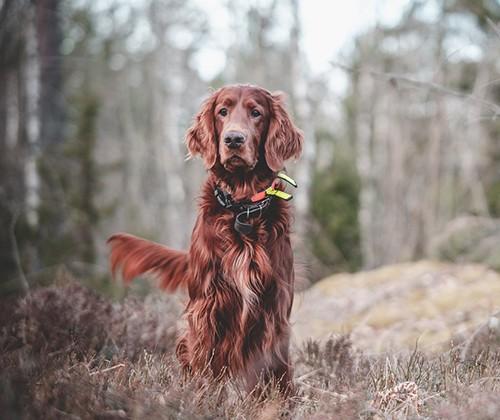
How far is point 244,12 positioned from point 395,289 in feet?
32.9

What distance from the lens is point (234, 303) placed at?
3359 millimetres

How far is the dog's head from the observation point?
3.45m

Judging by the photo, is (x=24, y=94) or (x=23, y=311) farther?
(x=24, y=94)

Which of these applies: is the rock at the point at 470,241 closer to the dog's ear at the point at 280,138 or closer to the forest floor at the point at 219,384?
the forest floor at the point at 219,384

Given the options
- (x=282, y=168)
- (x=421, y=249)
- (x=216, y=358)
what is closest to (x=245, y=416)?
(x=216, y=358)

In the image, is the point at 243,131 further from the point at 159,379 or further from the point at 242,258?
the point at 159,379

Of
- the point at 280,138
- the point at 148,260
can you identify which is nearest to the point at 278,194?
the point at 280,138

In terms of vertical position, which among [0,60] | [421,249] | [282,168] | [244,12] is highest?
[244,12]

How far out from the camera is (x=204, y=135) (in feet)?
12.5

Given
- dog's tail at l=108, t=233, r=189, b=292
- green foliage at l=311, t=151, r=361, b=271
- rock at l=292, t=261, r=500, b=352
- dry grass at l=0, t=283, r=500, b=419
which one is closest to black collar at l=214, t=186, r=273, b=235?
dog's tail at l=108, t=233, r=189, b=292

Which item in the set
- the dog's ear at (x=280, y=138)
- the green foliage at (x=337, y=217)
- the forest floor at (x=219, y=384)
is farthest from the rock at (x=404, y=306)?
the green foliage at (x=337, y=217)

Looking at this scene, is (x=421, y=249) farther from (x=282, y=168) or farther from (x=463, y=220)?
(x=282, y=168)

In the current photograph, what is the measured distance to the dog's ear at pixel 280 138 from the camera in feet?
11.9

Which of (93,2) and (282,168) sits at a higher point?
(93,2)
